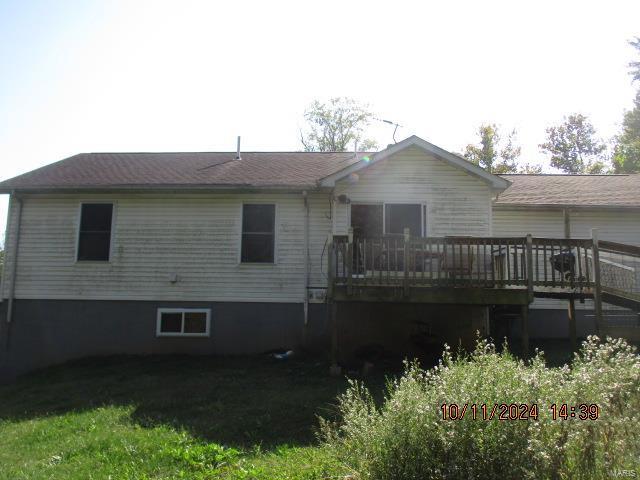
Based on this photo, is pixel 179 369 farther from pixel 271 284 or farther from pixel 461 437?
pixel 461 437

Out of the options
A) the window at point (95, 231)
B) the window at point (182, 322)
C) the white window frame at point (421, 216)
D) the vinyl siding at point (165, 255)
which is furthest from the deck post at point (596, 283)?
the window at point (95, 231)

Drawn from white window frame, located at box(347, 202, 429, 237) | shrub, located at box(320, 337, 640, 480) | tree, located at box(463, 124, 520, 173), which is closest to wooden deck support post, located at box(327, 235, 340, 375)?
white window frame, located at box(347, 202, 429, 237)

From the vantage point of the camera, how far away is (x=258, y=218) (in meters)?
12.9

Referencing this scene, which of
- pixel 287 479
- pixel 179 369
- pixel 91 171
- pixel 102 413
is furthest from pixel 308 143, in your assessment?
pixel 287 479

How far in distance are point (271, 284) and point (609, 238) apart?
8.99 metres

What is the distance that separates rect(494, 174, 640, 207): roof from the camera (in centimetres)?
1343

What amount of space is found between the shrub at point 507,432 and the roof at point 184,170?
28.0 feet

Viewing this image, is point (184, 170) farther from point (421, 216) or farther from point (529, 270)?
point (529, 270)

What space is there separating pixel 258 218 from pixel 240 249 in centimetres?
91

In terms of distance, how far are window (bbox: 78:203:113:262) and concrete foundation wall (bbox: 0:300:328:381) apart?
4.10 feet

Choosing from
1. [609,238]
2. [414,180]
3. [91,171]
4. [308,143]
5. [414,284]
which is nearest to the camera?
[414,284]

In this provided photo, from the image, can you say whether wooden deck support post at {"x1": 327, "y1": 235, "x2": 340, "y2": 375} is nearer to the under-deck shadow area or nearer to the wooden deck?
the wooden deck

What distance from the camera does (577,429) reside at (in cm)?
405

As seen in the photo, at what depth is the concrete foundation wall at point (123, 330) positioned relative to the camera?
486 inches
